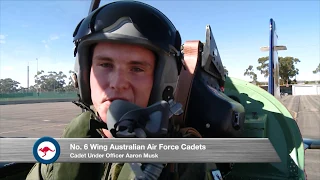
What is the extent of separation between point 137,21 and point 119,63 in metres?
0.19

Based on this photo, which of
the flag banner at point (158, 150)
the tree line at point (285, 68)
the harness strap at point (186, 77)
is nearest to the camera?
the flag banner at point (158, 150)

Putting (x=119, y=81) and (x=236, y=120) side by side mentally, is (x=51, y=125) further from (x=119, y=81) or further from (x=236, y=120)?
(x=119, y=81)

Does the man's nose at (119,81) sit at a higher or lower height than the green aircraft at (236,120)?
higher

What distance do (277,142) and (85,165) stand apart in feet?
4.91

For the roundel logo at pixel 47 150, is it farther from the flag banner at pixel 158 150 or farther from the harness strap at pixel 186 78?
the harness strap at pixel 186 78

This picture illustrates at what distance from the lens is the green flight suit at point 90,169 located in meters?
0.96

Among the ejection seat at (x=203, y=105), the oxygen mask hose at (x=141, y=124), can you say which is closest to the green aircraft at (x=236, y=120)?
the ejection seat at (x=203, y=105)

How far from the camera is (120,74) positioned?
100 cm

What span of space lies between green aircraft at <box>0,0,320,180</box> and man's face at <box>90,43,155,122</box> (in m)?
0.53

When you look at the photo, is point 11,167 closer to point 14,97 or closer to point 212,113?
point 212,113

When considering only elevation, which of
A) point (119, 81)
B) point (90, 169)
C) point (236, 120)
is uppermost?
point (119, 81)

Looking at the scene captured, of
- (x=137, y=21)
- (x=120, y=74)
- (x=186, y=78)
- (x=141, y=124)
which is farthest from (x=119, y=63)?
(x=186, y=78)

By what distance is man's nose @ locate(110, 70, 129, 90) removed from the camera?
0.98m

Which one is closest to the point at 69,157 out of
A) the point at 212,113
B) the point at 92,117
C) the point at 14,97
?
the point at 92,117
